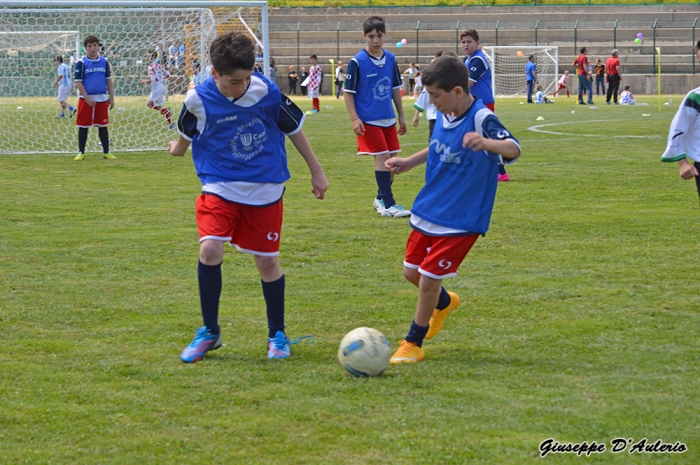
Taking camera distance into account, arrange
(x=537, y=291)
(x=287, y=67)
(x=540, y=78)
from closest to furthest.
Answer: (x=537, y=291)
(x=540, y=78)
(x=287, y=67)

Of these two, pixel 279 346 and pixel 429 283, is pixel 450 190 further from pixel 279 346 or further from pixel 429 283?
pixel 279 346

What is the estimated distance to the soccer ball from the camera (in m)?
4.42

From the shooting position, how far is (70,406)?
4.06 m

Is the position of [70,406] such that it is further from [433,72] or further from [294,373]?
[433,72]

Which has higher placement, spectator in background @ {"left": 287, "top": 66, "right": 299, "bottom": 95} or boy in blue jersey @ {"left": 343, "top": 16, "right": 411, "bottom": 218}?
spectator in background @ {"left": 287, "top": 66, "right": 299, "bottom": 95}

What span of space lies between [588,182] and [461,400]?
25.2 ft

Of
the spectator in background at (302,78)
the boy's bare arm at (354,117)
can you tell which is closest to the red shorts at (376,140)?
the boy's bare arm at (354,117)

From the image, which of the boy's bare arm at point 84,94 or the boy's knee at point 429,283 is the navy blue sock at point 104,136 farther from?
the boy's knee at point 429,283

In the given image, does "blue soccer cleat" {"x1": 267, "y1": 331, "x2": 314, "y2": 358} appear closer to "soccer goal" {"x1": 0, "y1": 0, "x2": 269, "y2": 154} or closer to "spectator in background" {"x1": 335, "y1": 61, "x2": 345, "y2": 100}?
"soccer goal" {"x1": 0, "y1": 0, "x2": 269, "y2": 154}

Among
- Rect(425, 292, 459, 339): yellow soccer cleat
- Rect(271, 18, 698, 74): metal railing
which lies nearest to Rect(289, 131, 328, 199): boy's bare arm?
Rect(425, 292, 459, 339): yellow soccer cleat

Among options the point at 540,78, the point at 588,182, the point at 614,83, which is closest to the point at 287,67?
the point at 540,78

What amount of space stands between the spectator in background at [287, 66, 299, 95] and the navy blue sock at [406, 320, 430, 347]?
3925 cm

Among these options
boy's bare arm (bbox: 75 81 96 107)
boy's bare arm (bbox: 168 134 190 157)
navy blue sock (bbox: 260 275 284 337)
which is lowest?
navy blue sock (bbox: 260 275 284 337)

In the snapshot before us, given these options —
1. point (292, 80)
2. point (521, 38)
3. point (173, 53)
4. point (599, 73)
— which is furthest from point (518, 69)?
point (173, 53)
